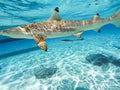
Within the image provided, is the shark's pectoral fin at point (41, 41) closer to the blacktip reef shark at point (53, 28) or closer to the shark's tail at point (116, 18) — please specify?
the blacktip reef shark at point (53, 28)

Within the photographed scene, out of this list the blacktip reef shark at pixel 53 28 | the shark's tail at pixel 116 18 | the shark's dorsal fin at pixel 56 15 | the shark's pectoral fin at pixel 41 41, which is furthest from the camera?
the shark's tail at pixel 116 18

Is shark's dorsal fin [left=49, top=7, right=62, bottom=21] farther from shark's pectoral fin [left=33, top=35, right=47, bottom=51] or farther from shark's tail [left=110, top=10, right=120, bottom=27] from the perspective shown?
shark's tail [left=110, top=10, right=120, bottom=27]

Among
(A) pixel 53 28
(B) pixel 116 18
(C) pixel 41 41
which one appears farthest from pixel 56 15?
(B) pixel 116 18

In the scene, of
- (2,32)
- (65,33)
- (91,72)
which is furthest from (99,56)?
(2,32)

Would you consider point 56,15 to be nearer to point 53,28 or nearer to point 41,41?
point 53,28

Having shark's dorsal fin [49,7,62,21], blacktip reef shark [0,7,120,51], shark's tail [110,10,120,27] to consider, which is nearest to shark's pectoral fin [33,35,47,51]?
blacktip reef shark [0,7,120,51]

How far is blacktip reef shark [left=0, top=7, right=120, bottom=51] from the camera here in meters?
4.11

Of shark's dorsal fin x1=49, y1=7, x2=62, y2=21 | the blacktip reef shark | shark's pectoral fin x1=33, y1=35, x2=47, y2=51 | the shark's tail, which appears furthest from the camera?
the shark's tail

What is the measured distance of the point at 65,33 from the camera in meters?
4.51

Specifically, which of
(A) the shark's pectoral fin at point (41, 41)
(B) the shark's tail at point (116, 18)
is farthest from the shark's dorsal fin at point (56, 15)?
(B) the shark's tail at point (116, 18)

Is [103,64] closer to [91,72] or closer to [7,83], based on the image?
[91,72]

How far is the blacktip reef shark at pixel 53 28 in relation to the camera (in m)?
4.11

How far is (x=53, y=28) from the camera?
14.3ft

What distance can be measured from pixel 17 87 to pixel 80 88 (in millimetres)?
4473
